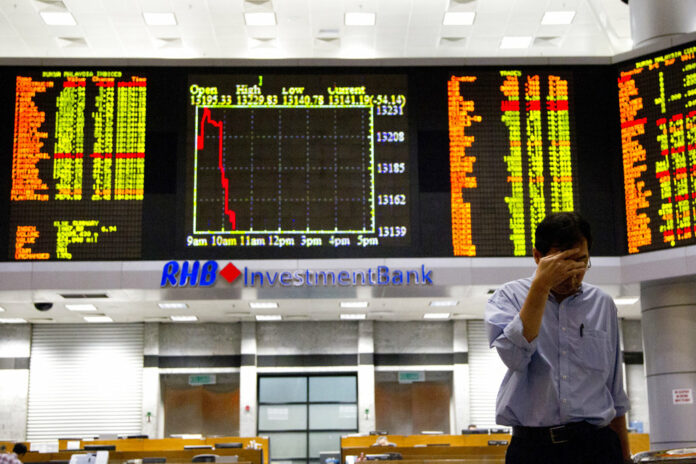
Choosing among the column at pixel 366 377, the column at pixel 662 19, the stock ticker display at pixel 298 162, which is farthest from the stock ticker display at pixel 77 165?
the column at pixel 366 377

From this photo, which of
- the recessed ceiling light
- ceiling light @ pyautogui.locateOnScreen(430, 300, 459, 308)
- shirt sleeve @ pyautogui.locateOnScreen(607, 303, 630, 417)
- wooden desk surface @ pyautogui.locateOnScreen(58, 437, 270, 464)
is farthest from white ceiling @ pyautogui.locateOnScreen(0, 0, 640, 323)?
shirt sleeve @ pyautogui.locateOnScreen(607, 303, 630, 417)

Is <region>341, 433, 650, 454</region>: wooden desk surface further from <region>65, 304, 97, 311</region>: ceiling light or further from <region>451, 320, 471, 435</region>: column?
<region>65, 304, 97, 311</region>: ceiling light

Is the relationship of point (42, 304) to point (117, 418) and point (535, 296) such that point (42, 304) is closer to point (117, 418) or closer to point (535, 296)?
point (117, 418)

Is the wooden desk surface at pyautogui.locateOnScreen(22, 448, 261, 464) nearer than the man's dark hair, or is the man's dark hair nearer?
the man's dark hair

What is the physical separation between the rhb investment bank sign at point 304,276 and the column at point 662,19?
4.13m

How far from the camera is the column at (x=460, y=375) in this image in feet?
58.4

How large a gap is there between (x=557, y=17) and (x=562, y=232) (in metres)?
11.4

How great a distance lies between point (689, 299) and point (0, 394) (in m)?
13.7

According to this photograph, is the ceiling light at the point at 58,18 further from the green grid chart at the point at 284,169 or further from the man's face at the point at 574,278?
the man's face at the point at 574,278

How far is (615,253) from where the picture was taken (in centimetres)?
1087

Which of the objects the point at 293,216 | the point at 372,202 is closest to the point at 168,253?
the point at 293,216

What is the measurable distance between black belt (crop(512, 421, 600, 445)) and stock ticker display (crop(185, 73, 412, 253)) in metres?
8.51

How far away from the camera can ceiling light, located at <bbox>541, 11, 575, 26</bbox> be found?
12.8m

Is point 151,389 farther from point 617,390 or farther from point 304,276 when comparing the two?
point 617,390
